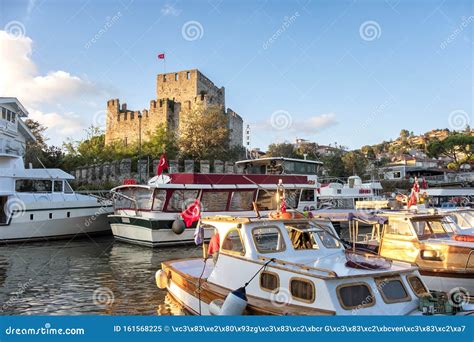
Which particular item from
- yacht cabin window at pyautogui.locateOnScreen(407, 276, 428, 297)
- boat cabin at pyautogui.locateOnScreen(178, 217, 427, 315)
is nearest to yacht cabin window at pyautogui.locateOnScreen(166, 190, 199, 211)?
boat cabin at pyautogui.locateOnScreen(178, 217, 427, 315)

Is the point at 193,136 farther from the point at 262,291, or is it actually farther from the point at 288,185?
the point at 262,291

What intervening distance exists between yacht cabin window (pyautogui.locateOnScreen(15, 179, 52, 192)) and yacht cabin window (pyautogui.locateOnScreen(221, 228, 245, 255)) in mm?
16467

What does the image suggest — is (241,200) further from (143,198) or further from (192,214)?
(192,214)

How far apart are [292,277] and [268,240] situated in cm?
143

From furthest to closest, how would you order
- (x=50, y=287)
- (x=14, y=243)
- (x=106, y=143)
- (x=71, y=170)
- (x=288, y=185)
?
(x=106, y=143) → (x=71, y=170) → (x=288, y=185) → (x=14, y=243) → (x=50, y=287)

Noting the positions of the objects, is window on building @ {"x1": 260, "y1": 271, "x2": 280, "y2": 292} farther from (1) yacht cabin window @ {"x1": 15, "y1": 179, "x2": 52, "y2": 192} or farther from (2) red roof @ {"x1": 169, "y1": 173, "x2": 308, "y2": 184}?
(1) yacht cabin window @ {"x1": 15, "y1": 179, "x2": 52, "y2": 192}

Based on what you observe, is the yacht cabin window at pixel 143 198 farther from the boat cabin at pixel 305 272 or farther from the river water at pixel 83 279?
the boat cabin at pixel 305 272

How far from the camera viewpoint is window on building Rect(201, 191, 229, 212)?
68.1 ft

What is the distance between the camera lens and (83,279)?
12.9m

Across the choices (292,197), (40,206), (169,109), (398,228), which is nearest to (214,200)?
(292,197)

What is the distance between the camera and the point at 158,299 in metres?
10.7

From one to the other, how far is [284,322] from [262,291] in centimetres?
115

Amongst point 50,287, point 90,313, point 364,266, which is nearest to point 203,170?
point 50,287

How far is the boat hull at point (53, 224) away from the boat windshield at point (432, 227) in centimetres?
1682
